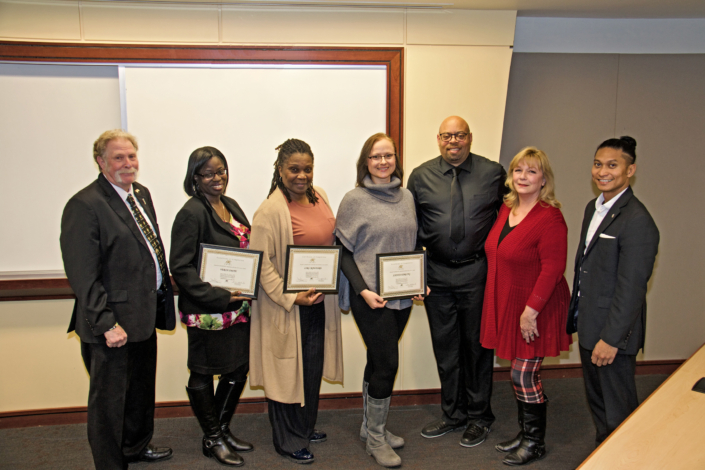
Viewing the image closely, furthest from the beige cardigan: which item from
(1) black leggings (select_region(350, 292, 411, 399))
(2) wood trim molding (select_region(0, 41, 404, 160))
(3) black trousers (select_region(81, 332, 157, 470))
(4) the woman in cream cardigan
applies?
(2) wood trim molding (select_region(0, 41, 404, 160))

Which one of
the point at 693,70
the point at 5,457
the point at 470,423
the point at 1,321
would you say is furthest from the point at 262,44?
the point at 693,70

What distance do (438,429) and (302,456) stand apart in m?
0.88

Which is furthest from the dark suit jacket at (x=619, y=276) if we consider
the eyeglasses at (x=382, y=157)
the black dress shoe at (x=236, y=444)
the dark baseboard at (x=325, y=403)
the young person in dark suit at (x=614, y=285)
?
the black dress shoe at (x=236, y=444)

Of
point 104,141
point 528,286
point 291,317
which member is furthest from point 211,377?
point 528,286

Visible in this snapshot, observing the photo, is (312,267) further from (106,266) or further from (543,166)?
(543,166)

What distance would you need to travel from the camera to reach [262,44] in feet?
10.1

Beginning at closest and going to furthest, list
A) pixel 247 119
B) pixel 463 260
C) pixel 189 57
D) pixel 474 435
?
pixel 463 260 → pixel 474 435 → pixel 189 57 → pixel 247 119

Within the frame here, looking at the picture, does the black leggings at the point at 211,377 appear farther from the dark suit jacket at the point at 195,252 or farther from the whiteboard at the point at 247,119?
the whiteboard at the point at 247,119

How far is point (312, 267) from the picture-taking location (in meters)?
2.36

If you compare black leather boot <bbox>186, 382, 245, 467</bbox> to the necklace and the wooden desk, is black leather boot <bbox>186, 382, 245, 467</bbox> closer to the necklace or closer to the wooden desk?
the necklace

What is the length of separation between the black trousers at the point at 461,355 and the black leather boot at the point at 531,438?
293 millimetres

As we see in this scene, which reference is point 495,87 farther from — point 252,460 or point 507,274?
point 252,460

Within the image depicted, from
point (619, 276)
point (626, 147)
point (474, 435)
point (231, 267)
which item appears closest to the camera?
point (619, 276)

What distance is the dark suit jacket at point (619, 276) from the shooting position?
2.07 m
